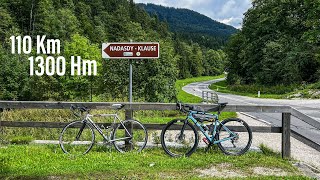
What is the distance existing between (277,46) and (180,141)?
47.4m

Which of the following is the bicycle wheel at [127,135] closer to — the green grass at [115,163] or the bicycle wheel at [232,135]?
the green grass at [115,163]

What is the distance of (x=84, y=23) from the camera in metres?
87.0

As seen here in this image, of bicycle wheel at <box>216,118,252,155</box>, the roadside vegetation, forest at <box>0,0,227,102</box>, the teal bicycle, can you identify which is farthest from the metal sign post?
the roadside vegetation

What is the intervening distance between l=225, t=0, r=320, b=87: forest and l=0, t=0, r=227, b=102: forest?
1507 cm

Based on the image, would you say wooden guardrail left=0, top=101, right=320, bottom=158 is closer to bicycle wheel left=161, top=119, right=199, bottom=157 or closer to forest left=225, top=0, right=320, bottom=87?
bicycle wheel left=161, top=119, right=199, bottom=157

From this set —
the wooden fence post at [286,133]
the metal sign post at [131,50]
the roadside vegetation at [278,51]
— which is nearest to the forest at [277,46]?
the roadside vegetation at [278,51]

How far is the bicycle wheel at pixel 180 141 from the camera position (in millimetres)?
7270

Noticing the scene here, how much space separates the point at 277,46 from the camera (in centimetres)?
5147

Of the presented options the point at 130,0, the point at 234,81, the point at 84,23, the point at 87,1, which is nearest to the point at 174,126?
the point at 234,81

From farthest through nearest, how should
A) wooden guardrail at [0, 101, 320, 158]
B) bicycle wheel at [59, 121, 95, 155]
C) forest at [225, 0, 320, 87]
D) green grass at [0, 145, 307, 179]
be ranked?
→ forest at [225, 0, 320, 87] → bicycle wheel at [59, 121, 95, 155] → wooden guardrail at [0, 101, 320, 158] → green grass at [0, 145, 307, 179]

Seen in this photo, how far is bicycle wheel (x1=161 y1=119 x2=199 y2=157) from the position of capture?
7270mm

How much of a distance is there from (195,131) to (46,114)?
9237 millimetres

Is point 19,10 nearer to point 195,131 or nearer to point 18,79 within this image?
point 18,79

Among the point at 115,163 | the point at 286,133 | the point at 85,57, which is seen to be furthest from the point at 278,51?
the point at 115,163
